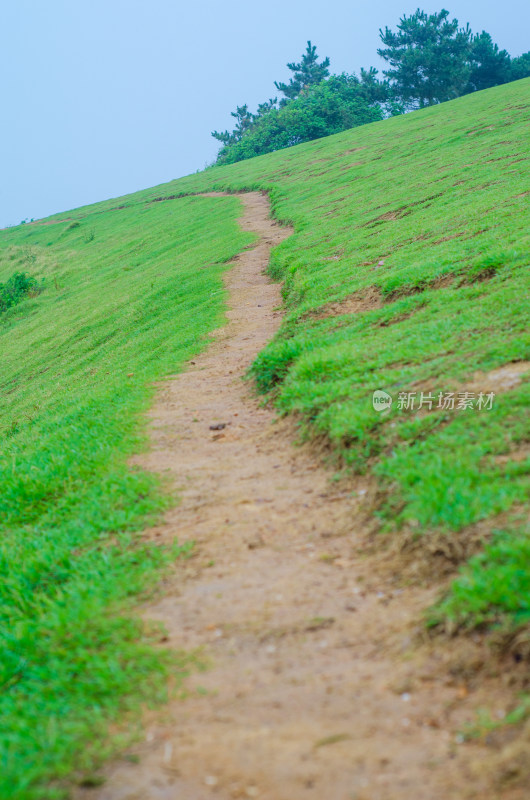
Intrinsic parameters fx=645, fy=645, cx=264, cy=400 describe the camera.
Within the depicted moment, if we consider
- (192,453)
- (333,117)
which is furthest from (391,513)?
(333,117)

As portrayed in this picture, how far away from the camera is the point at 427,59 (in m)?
53.8

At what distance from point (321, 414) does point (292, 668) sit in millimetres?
2538

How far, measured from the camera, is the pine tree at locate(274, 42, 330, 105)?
70.4 meters

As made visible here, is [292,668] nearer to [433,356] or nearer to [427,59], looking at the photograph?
[433,356]

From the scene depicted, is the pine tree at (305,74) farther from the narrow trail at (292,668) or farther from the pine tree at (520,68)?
the narrow trail at (292,668)

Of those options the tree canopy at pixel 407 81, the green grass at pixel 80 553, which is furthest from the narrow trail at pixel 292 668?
the tree canopy at pixel 407 81

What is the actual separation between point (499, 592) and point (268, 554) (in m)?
1.40

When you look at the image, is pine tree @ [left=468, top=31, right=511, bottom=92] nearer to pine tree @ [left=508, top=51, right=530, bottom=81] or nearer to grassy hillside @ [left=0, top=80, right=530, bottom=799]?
pine tree @ [left=508, top=51, right=530, bottom=81]

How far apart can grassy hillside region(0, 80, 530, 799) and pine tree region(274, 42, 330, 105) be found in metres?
60.1

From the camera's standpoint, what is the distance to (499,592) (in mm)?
2582

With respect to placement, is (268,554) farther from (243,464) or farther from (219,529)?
(243,464)

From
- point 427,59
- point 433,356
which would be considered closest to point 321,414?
point 433,356

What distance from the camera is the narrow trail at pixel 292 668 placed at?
2.16 m

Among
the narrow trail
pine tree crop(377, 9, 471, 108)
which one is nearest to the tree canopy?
pine tree crop(377, 9, 471, 108)
